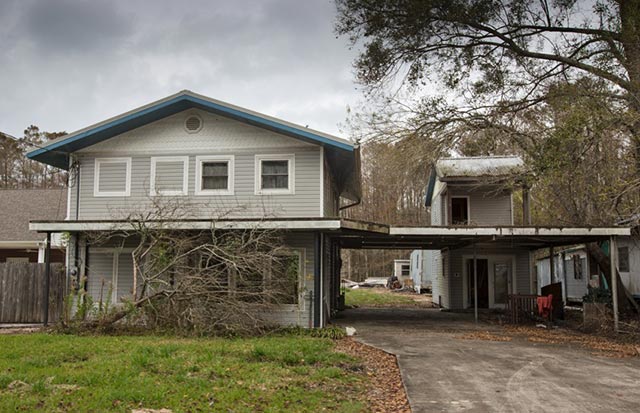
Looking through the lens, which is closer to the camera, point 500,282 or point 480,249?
point 480,249

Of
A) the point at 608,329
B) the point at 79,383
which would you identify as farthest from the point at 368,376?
the point at 608,329

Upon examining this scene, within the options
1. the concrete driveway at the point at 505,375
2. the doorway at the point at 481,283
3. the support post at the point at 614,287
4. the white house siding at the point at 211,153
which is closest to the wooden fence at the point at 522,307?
the support post at the point at 614,287

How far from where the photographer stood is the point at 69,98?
52.1 feet

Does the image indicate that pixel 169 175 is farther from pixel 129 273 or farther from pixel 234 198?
pixel 129 273

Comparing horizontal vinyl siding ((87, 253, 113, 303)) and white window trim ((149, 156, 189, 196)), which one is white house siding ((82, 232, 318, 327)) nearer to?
horizontal vinyl siding ((87, 253, 113, 303))

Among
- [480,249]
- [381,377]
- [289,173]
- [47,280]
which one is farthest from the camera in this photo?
[480,249]

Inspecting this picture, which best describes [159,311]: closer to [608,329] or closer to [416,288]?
[608,329]

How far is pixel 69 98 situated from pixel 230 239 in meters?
6.71

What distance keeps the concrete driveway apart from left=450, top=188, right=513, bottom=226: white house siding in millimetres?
8271

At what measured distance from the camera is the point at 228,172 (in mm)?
15070

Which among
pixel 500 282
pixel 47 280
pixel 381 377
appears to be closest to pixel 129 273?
pixel 47 280

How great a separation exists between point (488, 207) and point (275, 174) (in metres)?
10.3

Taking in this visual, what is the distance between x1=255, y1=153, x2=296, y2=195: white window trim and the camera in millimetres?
14719

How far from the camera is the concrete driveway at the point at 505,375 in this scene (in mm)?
7094
